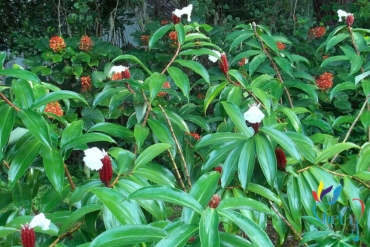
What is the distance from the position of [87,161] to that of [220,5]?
13.3 ft

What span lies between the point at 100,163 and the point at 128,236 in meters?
0.31

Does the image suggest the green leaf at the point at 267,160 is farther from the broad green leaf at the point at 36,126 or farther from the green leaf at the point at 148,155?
the broad green leaf at the point at 36,126

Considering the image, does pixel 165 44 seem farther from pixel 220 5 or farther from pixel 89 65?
pixel 220 5

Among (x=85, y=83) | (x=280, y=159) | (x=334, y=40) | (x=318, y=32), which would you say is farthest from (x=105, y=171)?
(x=318, y=32)

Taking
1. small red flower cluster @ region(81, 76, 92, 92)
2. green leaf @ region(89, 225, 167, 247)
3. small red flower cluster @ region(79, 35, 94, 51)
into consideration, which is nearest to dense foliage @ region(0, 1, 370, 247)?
green leaf @ region(89, 225, 167, 247)

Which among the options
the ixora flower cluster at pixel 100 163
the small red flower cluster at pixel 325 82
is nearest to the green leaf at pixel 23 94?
the ixora flower cluster at pixel 100 163

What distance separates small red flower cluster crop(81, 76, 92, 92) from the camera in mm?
3641

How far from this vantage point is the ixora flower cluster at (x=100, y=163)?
3.83 ft

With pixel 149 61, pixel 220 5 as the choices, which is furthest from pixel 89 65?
pixel 220 5

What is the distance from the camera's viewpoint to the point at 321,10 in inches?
194

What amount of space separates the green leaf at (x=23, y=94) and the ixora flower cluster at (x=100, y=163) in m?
0.24

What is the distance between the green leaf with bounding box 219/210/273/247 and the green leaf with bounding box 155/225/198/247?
65 millimetres

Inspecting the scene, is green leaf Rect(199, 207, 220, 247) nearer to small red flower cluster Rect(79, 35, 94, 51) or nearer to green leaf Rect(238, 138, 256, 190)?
green leaf Rect(238, 138, 256, 190)

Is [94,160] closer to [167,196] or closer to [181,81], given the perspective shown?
[167,196]
